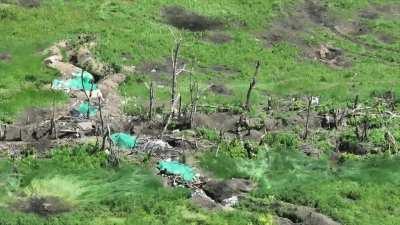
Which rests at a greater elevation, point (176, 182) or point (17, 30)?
point (17, 30)

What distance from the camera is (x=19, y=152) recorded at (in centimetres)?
3347

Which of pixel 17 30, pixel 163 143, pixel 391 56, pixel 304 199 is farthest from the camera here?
pixel 391 56

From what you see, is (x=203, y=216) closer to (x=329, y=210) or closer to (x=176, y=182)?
(x=176, y=182)

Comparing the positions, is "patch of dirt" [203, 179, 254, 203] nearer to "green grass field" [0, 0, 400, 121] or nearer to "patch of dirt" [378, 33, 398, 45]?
"green grass field" [0, 0, 400, 121]

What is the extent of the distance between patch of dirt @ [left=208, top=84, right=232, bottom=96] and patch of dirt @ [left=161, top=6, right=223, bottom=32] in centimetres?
699

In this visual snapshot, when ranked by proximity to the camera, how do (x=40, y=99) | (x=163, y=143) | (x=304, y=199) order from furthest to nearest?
(x=40, y=99)
(x=163, y=143)
(x=304, y=199)

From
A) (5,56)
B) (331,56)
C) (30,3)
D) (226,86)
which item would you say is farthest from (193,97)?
(30,3)

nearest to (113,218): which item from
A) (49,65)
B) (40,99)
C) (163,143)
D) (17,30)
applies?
(163,143)

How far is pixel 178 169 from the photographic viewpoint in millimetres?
33000

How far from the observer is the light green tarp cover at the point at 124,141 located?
113 feet

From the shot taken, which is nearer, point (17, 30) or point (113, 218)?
point (113, 218)

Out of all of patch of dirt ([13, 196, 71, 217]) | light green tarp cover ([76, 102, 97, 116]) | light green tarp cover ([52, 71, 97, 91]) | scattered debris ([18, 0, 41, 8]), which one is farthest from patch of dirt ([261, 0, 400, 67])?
patch of dirt ([13, 196, 71, 217])

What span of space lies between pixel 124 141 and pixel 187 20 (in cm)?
1677

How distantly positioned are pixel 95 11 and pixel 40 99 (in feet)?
37.9
